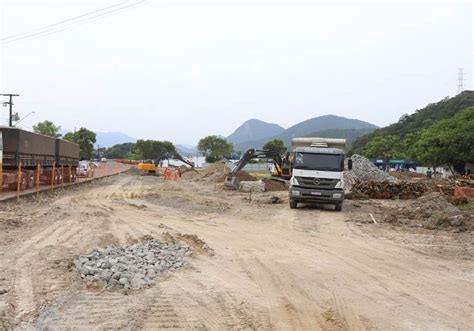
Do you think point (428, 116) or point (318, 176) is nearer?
point (318, 176)

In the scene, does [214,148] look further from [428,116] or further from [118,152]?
[118,152]

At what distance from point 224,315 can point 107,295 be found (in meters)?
1.85

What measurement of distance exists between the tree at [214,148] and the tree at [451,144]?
61385 millimetres

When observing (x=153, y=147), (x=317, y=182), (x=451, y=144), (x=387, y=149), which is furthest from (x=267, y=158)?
(x=153, y=147)

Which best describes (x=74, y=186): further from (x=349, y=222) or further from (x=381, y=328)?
(x=381, y=328)

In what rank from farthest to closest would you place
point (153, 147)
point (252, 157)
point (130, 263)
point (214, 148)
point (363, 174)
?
point (214, 148) → point (153, 147) → point (252, 157) → point (363, 174) → point (130, 263)

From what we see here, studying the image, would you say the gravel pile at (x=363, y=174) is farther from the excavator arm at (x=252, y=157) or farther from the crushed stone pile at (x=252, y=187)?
the crushed stone pile at (x=252, y=187)

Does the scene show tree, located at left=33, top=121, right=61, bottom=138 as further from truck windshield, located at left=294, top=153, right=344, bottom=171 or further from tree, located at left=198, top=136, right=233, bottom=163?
truck windshield, located at left=294, top=153, right=344, bottom=171

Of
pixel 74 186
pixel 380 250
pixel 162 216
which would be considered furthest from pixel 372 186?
pixel 74 186

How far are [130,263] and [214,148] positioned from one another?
111 meters

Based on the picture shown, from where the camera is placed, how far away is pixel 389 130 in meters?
→ 137

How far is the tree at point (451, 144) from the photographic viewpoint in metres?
53.7

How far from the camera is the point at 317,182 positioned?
21469 millimetres

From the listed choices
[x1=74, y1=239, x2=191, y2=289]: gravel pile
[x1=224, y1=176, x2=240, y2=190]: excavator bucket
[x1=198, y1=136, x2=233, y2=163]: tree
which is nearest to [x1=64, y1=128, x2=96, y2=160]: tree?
[x1=198, y1=136, x2=233, y2=163]: tree
